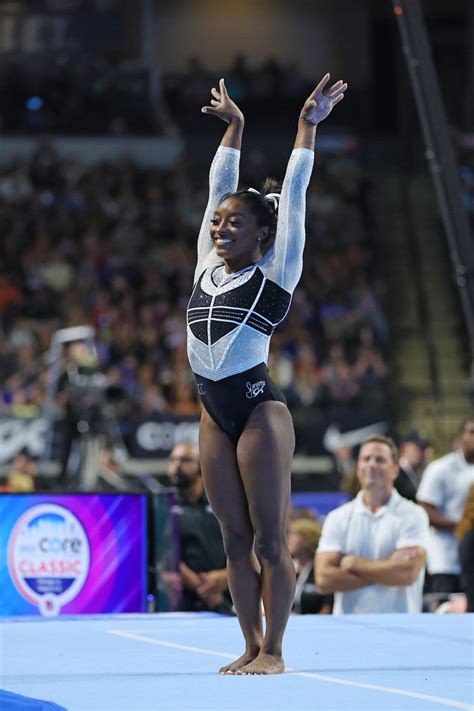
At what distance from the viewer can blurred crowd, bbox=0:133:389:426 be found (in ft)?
53.1

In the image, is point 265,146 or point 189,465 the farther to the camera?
point 265,146

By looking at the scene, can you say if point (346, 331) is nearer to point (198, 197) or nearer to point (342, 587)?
point (198, 197)

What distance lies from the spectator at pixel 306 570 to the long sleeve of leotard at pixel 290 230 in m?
3.61

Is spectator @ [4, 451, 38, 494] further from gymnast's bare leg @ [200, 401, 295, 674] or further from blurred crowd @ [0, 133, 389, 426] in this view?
gymnast's bare leg @ [200, 401, 295, 674]

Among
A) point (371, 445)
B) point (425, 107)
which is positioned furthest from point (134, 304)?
point (371, 445)

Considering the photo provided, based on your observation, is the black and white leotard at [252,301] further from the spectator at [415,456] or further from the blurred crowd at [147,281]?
the blurred crowd at [147,281]

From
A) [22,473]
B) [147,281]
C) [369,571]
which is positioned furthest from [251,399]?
[147,281]

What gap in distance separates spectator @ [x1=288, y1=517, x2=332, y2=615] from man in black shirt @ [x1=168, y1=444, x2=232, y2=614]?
2.17ft

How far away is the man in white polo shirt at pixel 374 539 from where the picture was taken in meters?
6.63

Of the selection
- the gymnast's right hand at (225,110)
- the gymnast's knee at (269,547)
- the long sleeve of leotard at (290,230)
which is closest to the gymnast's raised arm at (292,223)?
the long sleeve of leotard at (290,230)

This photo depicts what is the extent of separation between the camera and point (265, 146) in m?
21.8

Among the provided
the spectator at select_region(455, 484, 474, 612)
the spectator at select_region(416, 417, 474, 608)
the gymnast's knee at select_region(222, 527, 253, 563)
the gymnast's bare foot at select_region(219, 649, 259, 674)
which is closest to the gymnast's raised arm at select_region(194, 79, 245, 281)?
the gymnast's knee at select_region(222, 527, 253, 563)

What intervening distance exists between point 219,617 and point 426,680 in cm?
215

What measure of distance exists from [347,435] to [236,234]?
10937mm
